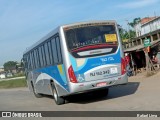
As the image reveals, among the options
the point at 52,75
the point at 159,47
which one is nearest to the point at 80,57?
the point at 52,75

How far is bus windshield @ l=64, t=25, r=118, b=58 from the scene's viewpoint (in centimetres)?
1381

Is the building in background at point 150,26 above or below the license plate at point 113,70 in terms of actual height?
above

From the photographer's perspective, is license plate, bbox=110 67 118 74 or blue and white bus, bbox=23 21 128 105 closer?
blue and white bus, bbox=23 21 128 105

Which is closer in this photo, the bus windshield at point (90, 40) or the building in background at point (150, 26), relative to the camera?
the bus windshield at point (90, 40)

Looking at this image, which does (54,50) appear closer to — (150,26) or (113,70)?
(113,70)

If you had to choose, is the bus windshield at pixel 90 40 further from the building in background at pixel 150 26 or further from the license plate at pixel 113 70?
the building in background at pixel 150 26

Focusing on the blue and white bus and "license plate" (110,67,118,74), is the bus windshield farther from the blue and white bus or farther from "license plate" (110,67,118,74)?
"license plate" (110,67,118,74)

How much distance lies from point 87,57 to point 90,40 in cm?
65

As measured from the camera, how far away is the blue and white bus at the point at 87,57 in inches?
540

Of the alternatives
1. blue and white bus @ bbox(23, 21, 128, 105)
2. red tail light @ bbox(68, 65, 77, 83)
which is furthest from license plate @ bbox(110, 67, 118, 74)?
red tail light @ bbox(68, 65, 77, 83)

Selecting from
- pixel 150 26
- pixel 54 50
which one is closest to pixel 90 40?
pixel 54 50

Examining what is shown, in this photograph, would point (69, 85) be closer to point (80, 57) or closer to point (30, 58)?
point (80, 57)

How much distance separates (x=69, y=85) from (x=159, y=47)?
19.2 metres

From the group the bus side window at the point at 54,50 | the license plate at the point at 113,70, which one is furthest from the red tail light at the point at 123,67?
the bus side window at the point at 54,50
